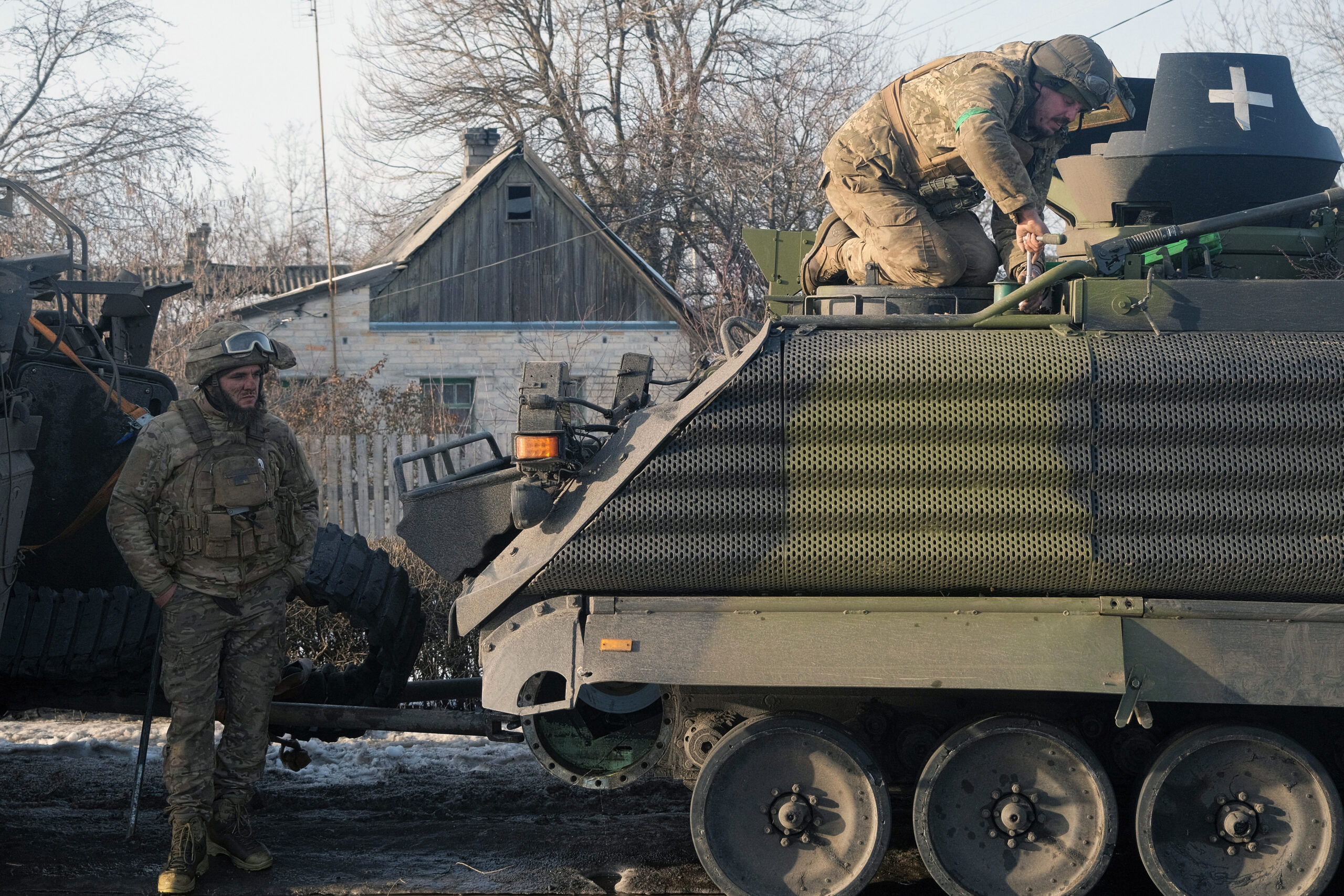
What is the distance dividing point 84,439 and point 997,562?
3.98m

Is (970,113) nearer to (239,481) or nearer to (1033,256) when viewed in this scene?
(1033,256)

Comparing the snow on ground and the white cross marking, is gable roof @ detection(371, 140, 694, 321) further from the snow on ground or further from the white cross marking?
the white cross marking

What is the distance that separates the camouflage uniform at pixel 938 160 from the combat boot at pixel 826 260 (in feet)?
0.21

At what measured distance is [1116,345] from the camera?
4.05 metres

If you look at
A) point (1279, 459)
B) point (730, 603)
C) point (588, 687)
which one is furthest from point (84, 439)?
point (1279, 459)

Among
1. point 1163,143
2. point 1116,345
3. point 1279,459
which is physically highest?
point 1163,143

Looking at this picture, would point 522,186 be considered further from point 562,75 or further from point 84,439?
point 84,439

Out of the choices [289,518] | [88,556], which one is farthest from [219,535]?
[88,556]

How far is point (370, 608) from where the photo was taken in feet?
17.9

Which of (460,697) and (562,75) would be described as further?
(562,75)

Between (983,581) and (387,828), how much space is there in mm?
2927

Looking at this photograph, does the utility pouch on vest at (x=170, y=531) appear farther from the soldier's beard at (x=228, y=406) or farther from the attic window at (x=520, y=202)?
the attic window at (x=520, y=202)

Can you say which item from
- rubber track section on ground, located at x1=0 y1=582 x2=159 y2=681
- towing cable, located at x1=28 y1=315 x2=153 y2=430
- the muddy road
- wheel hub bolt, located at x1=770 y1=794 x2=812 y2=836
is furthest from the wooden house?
wheel hub bolt, located at x1=770 y1=794 x2=812 y2=836

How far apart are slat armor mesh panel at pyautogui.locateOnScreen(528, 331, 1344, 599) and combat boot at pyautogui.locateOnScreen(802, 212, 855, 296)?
4.56ft
